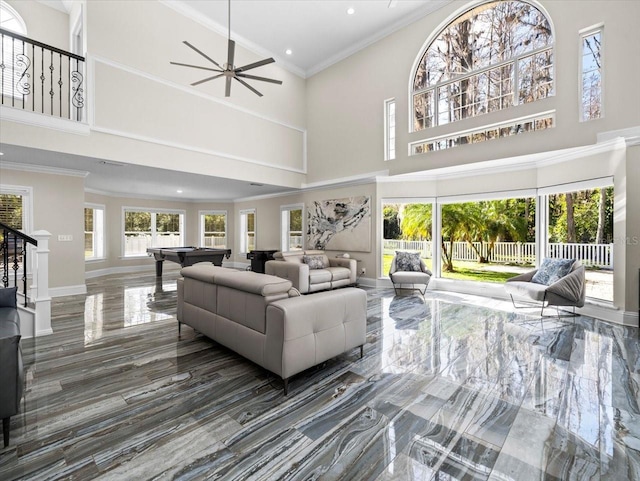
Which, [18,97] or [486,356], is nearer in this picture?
[486,356]

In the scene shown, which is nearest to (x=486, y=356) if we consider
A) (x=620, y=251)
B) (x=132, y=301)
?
(x=620, y=251)

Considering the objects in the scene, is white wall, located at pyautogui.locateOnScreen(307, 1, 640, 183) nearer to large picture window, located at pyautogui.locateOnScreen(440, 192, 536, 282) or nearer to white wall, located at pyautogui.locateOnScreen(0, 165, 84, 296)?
large picture window, located at pyautogui.locateOnScreen(440, 192, 536, 282)

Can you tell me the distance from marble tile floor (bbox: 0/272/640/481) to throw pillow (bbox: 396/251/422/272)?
2575 millimetres

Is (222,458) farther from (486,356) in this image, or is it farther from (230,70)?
(230,70)

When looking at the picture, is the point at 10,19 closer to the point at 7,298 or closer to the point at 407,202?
the point at 7,298

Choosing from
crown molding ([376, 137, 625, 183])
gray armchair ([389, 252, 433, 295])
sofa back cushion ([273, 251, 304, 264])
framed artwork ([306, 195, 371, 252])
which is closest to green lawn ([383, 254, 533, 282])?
gray armchair ([389, 252, 433, 295])

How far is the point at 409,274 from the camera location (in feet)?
19.4

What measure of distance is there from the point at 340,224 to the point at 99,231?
7.08 metres

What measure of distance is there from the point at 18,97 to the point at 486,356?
9.11 meters

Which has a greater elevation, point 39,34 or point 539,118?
point 39,34

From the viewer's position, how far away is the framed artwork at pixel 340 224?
7156 millimetres

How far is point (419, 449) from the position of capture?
5.63ft

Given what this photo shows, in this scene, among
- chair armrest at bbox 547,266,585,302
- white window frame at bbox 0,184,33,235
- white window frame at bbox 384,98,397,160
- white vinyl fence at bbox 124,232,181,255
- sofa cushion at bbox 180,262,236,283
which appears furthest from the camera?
white vinyl fence at bbox 124,232,181,255

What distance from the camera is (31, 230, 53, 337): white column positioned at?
3.60 metres
